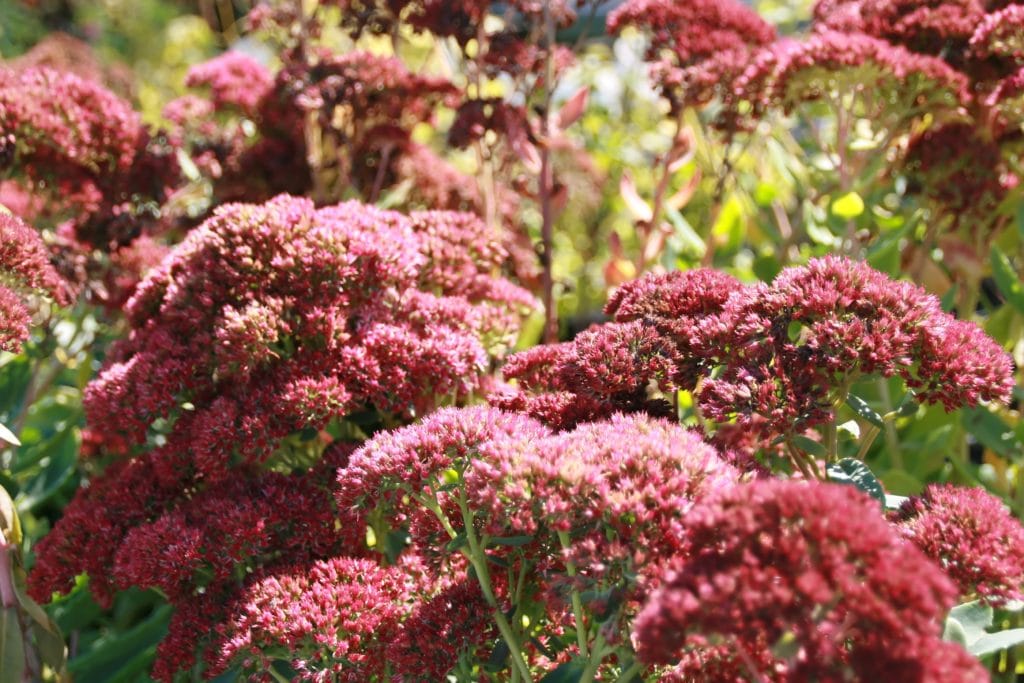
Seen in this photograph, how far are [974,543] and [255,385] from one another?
3.55 feet

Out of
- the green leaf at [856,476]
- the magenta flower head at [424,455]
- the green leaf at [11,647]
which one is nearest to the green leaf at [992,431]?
the green leaf at [856,476]

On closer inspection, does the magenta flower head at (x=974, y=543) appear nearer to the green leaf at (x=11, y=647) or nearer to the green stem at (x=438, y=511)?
the green stem at (x=438, y=511)

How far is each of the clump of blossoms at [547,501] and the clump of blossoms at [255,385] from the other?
213 mm

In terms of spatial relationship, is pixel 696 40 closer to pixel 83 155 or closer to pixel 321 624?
pixel 83 155

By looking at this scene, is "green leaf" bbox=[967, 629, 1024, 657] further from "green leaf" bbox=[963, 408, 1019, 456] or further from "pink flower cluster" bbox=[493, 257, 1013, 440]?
"green leaf" bbox=[963, 408, 1019, 456]

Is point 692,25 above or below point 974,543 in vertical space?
above

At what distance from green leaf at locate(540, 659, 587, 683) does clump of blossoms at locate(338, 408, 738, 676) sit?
0.02m

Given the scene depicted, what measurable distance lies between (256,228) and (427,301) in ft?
1.03

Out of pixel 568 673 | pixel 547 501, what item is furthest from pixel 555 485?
pixel 568 673

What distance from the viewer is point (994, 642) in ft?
3.65

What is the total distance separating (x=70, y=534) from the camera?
5.21 feet

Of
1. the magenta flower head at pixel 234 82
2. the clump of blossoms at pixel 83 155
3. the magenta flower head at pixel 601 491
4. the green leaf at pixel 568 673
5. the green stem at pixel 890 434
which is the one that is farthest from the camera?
the magenta flower head at pixel 234 82

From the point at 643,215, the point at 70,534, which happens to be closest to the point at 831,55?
the point at 643,215

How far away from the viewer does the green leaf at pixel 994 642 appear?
110cm
